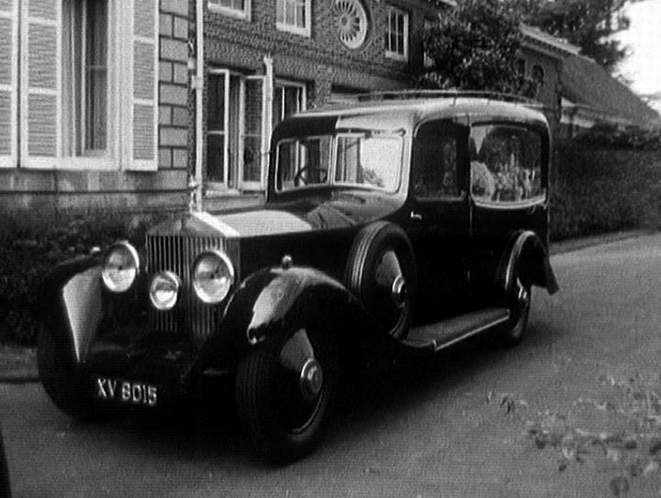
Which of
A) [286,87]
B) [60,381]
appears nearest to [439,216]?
[60,381]

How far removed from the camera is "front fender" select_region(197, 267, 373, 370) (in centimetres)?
525

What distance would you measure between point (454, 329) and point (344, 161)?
1.39 meters

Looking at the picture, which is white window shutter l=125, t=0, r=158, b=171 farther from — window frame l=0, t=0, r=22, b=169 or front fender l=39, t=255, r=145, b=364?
front fender l=39, t=255, r=145, b=364

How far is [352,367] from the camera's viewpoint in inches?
239

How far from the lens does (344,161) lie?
7402mm

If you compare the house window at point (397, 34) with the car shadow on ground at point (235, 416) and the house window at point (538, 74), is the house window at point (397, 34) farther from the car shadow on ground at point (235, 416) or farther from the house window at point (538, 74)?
the car shadow on ground at point (235, 416)

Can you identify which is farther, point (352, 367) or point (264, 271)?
point (352, 367)

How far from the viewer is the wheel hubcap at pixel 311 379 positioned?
217 inches

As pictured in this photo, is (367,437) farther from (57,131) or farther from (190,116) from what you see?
(190,116)

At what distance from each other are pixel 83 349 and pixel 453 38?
1654 centimetres

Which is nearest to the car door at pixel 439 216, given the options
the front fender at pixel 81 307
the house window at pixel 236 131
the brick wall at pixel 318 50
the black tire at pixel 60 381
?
the front fender at pixel 81 307

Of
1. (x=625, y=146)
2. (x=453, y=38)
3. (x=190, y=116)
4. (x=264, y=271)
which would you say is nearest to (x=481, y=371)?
(x=264, y=271)

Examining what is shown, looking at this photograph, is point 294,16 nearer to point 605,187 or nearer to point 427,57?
point 427,57

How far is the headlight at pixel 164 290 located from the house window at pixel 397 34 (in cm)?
1508
